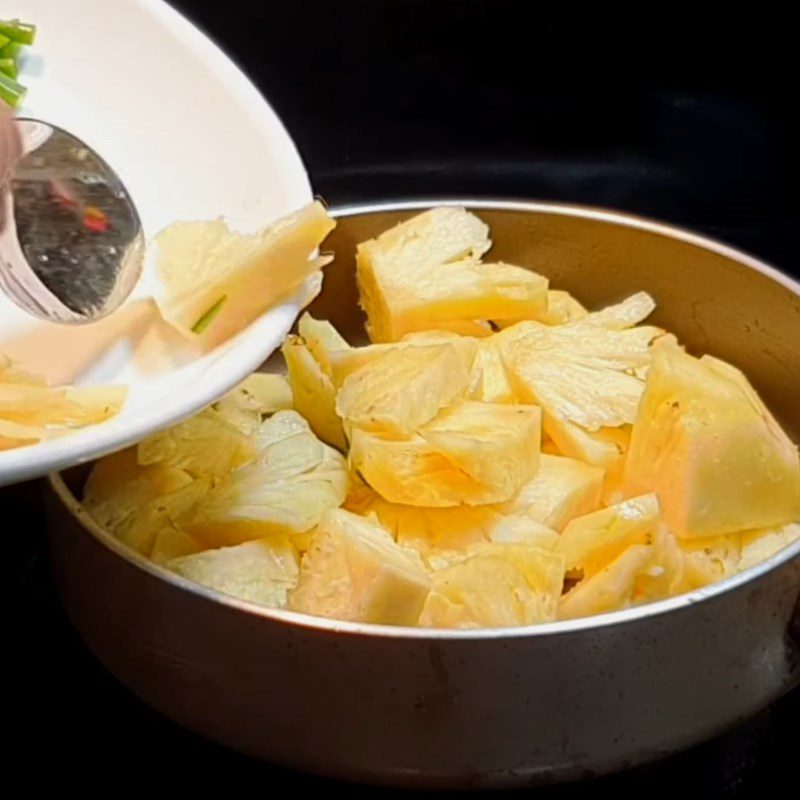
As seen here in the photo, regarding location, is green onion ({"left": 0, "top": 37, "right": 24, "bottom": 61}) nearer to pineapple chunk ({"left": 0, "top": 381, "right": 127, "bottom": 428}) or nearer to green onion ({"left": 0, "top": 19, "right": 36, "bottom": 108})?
green onion ({"left": 0, "top": 19, "right": 36, "bottom": 108})

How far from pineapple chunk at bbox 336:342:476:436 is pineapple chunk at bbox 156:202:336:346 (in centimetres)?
12

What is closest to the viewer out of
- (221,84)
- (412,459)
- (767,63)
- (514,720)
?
(514,720)

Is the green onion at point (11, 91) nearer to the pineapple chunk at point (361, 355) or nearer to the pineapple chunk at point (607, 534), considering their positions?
the pineapple chunk at point (361, 355)

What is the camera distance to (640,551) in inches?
28.4

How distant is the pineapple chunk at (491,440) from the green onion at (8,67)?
0.37 meters

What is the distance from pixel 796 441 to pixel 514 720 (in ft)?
1.39

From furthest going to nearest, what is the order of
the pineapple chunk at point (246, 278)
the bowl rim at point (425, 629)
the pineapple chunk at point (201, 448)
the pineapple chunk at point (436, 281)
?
the pineapple chunk at point (436, 281) < the pineapple chunk at point (201, 448) < the pineapple chunk at point (246, 278) < the bowl rim at point (425, 629)

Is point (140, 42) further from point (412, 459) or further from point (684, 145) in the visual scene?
point (684, 145)

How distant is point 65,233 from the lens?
734mm

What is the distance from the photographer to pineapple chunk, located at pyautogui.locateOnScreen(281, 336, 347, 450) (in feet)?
2.90

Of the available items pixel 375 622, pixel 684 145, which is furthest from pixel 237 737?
pixel 684 145

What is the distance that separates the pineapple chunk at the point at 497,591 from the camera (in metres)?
0.69

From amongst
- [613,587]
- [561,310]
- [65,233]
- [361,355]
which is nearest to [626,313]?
[561,310]

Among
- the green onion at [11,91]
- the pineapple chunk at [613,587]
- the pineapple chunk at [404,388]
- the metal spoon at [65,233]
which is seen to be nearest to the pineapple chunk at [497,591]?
the pineapple chunk at [613,587]
